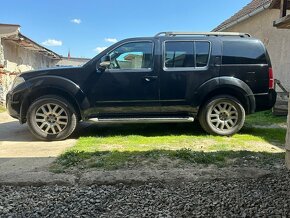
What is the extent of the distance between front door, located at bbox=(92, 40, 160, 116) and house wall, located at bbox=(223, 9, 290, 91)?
6217 mm

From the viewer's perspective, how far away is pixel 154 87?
21.9ft

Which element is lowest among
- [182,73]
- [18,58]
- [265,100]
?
[265,100]

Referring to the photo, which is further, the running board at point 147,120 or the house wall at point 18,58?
the house wall at point 18,58

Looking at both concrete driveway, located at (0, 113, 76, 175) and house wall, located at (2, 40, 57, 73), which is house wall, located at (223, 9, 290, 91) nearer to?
concrete driveway, located at (0, 113, 76, 175)

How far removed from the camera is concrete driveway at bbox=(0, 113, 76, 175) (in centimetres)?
469

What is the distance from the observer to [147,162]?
478 cm

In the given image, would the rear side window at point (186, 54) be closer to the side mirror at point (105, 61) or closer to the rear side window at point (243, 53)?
the rear side window at point (243, 53)

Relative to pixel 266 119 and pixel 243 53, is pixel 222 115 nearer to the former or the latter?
pixel 243 53

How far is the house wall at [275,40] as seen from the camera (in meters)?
11.4

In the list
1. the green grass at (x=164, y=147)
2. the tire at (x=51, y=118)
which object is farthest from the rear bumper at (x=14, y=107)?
the green grass at (x=164, y=147)

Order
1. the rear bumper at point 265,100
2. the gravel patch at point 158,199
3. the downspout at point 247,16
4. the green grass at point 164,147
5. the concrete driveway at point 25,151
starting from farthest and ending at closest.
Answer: the downspout at point 247,16 < the rear bumper at point 265,100 < the green grass at point 164,147 < the concrete driveway at point 25,151 < the gravel patch at point 158,199

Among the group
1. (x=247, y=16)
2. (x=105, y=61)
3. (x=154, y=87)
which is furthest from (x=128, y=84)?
(x=247, y=16)

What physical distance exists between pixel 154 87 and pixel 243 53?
192 cm

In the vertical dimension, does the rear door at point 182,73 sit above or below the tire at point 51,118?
above
